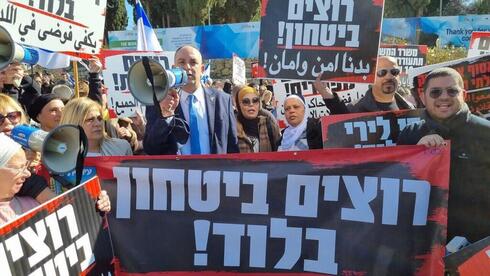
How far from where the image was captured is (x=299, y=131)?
14.7ft

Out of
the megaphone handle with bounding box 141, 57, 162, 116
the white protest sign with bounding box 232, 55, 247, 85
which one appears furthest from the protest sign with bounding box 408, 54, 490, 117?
the white protest sign with bounding box 232, 55, 247, 85

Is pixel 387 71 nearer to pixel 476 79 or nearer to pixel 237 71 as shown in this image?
pixel 476 79

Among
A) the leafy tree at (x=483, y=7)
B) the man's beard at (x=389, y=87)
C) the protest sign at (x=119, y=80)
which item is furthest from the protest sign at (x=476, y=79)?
the leafy tree at (x=483, y=7)

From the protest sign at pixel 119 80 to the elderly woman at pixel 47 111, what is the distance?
111 inches

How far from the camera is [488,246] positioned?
8.34 feet

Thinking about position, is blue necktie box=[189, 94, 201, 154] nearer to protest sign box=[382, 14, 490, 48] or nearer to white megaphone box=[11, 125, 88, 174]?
white megaphone box=[11, 125, 88, 174]

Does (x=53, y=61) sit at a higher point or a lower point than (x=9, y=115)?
higher

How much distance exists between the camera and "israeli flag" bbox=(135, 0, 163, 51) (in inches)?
304

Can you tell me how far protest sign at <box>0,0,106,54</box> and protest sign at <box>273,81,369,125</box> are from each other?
7.08 feet

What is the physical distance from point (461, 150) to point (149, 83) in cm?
170

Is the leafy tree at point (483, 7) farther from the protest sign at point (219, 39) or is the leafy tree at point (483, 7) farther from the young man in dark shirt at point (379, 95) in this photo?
the young man in dark shirt at point (379, 95)

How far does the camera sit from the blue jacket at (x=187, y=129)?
3.13 metres

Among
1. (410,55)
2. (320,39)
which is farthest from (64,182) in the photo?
(410,55)

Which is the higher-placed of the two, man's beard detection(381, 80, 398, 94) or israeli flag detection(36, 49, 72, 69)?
israeli flag detection(36, 49, 72, 69)
